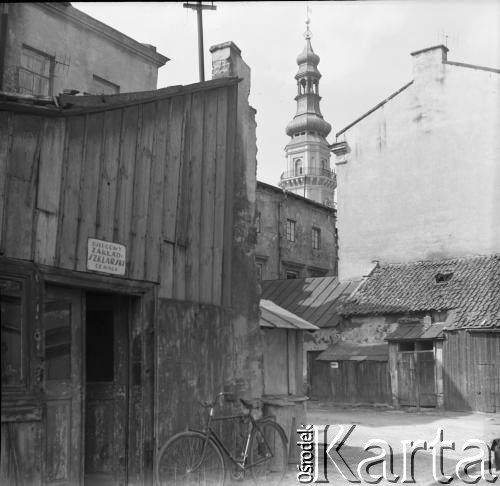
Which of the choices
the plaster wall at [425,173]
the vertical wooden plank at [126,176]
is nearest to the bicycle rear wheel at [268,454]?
the vertical wooden plank at [126,176]

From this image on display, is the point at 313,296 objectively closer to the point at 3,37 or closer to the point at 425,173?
the point at 425,173

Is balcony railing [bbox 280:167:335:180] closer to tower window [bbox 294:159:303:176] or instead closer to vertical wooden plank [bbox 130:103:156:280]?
tower window [bbox 294:159:303:176]

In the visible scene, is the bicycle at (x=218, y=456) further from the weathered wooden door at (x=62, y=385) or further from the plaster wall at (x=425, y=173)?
the plaster wall at (x=425, y=173)

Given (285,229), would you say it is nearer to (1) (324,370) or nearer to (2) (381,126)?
(2) (381,126)

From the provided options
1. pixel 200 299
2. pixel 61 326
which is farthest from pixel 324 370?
pixel 61 326

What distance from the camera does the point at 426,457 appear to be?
11.3m

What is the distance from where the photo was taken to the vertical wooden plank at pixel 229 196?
9234 mm

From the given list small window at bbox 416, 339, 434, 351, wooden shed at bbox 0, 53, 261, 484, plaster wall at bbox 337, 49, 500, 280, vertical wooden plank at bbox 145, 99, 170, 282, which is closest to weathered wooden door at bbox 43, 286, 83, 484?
wooden shed at bbox 0, 53, 261, 484

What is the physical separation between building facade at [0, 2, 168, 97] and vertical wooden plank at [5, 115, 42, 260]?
15129 millimetres

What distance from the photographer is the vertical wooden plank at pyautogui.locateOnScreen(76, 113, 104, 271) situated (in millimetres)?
7094

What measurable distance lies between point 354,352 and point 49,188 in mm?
19706

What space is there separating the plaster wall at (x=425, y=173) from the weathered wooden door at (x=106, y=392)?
20794 mm

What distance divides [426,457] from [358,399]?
1331cm

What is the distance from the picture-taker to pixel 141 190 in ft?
26.2
